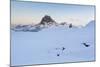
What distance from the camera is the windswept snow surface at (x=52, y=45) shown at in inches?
90.2

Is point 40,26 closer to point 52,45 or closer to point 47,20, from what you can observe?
point 47,20

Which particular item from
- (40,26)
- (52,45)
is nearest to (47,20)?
(40,26)

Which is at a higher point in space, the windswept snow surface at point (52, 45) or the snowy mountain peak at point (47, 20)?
the snowy mountain peak at point (47, 20)

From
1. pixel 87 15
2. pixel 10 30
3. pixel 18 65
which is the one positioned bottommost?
pixel 18 65

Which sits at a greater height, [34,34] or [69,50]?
[34,34]

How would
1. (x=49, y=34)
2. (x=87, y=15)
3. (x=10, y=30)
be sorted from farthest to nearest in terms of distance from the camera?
(x=87, y=15), (x=49, y=34), (x=10, y=30)

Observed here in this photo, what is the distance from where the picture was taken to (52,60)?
8.02 ft

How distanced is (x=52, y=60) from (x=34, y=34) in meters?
0.37

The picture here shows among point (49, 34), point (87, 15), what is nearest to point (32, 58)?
point (49, 34)

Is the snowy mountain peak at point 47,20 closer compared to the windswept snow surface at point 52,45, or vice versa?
the windswept snow surface at point 52,45

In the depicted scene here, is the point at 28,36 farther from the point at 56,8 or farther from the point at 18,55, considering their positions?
the point at 56,8

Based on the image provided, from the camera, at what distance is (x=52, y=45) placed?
8.04 ft

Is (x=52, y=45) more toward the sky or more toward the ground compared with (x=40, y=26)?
more toward the ground

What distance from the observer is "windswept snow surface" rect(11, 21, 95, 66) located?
7.52 feet
